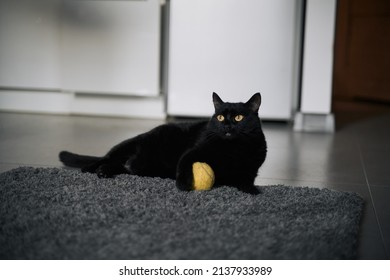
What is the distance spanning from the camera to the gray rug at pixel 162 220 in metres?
0.87

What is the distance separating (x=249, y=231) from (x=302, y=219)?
0.54 feet

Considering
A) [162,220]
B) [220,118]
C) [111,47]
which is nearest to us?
[162,220]

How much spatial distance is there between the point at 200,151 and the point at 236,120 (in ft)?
0.45

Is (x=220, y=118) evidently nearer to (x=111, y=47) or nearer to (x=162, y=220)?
(x=162, y=220)

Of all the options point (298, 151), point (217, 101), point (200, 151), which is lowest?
point (298, 151)

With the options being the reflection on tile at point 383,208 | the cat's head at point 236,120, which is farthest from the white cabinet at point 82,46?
the reflection on tile at point 383,208

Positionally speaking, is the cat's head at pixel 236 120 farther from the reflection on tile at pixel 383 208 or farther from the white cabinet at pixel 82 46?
the white cabinet at pixel 82 46

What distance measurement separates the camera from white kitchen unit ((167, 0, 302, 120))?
270 cm

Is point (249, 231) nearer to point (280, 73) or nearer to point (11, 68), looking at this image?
point (280, 73)

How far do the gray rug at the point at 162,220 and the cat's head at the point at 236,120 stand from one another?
6.6 inches

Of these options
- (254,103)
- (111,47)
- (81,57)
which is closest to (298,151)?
(254,103)

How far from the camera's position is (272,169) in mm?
1699

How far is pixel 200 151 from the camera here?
1.34m
